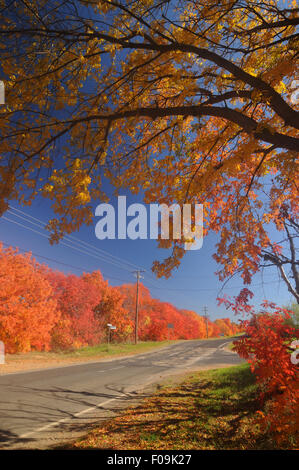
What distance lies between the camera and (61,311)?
3044cm

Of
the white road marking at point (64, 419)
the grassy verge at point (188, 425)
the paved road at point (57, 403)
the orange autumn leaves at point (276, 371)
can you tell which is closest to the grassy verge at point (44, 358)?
the paved road at point (57, 403)

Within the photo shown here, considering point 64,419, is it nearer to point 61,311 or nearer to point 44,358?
point 44,358

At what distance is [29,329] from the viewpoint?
67.7 ft

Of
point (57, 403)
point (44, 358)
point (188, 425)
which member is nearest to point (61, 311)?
point (44, 358)

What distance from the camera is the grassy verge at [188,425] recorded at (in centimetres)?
472

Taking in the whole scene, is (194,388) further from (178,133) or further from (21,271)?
(21,271)

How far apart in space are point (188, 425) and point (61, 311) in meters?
27.4

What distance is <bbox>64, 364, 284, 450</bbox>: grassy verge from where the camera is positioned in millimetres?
4723

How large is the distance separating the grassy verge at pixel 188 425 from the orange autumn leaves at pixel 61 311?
1.94 meters

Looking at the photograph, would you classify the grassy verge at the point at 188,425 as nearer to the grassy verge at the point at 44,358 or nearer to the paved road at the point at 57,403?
the paved road at the point at 57,403

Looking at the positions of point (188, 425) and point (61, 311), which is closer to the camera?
point (188, 425)

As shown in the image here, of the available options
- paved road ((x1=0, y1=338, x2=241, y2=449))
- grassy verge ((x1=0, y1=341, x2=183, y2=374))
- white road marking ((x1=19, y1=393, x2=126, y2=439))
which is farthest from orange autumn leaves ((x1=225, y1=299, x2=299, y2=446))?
grassy verge ((x1=0, y1=341, x2=183, y2=374))
